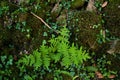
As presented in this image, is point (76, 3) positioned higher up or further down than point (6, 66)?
higher up

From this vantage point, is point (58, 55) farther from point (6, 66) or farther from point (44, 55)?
point (6, 66)

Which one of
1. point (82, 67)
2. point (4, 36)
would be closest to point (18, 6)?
point (4, 36)

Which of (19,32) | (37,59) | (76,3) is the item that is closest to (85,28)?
(76,3)

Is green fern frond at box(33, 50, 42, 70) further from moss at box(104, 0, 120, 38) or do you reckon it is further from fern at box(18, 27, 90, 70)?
moss at box(104, 0, 120, 38)

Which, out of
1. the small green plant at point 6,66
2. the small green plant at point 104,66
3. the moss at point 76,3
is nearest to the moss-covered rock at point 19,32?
the small green plant at point 6,66

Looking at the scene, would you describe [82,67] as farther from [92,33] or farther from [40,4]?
[40,4]
